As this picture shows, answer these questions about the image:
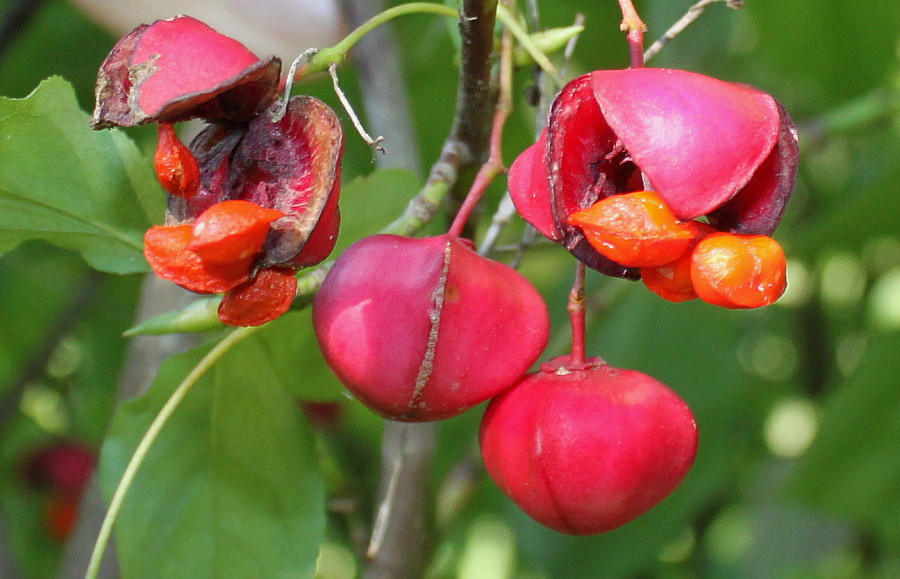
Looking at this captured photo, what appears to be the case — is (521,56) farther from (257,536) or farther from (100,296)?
(100,296)

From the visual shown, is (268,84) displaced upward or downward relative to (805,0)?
upward

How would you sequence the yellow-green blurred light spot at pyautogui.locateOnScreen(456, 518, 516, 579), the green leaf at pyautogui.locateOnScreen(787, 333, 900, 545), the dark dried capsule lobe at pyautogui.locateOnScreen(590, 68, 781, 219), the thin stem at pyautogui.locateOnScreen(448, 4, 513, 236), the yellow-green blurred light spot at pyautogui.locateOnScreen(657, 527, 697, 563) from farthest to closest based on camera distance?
the yellow-green blurred light spot at pyautogui.locateOnScreen(456, 518, 516, 579) → the yellow-green blurred light spot at pyautogui.locateOnScreen(657, 527, 697, 563) → the green leaf at pyautogui.locateOnScreen(787, 333, 900, 545) → the thin stem at pyautogui.locateOnScreen(448, 4, 513, 236) → the dark dried capsule lobe at pyautogui.locateOnScreen(590, 68, 781, 219)

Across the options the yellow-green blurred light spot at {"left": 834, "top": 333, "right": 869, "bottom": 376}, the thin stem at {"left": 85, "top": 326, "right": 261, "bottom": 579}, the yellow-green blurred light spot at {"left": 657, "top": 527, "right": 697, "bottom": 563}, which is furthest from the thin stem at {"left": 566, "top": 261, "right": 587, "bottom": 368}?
the yellow-green blurred light spot at {"left": 834, "top": 333, "right": 869, "bottom": 376}

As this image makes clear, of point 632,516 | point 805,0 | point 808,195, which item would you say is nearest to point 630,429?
point 632,516

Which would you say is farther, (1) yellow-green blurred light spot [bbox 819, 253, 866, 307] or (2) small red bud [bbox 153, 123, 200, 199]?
(1) yellow-green blurred light spot [bbox 819, 253, 866, 307]

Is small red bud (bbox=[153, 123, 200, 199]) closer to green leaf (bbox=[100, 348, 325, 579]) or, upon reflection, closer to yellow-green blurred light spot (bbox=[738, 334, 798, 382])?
green leaf (bbox=[100, 348, 325, 579])

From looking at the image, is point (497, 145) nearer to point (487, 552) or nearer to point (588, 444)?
point (588, 444)

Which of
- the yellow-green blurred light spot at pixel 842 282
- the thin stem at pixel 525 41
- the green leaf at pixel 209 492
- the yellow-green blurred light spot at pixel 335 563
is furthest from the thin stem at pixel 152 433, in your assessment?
the yellow-green blurred light spot at pixel 842 282
